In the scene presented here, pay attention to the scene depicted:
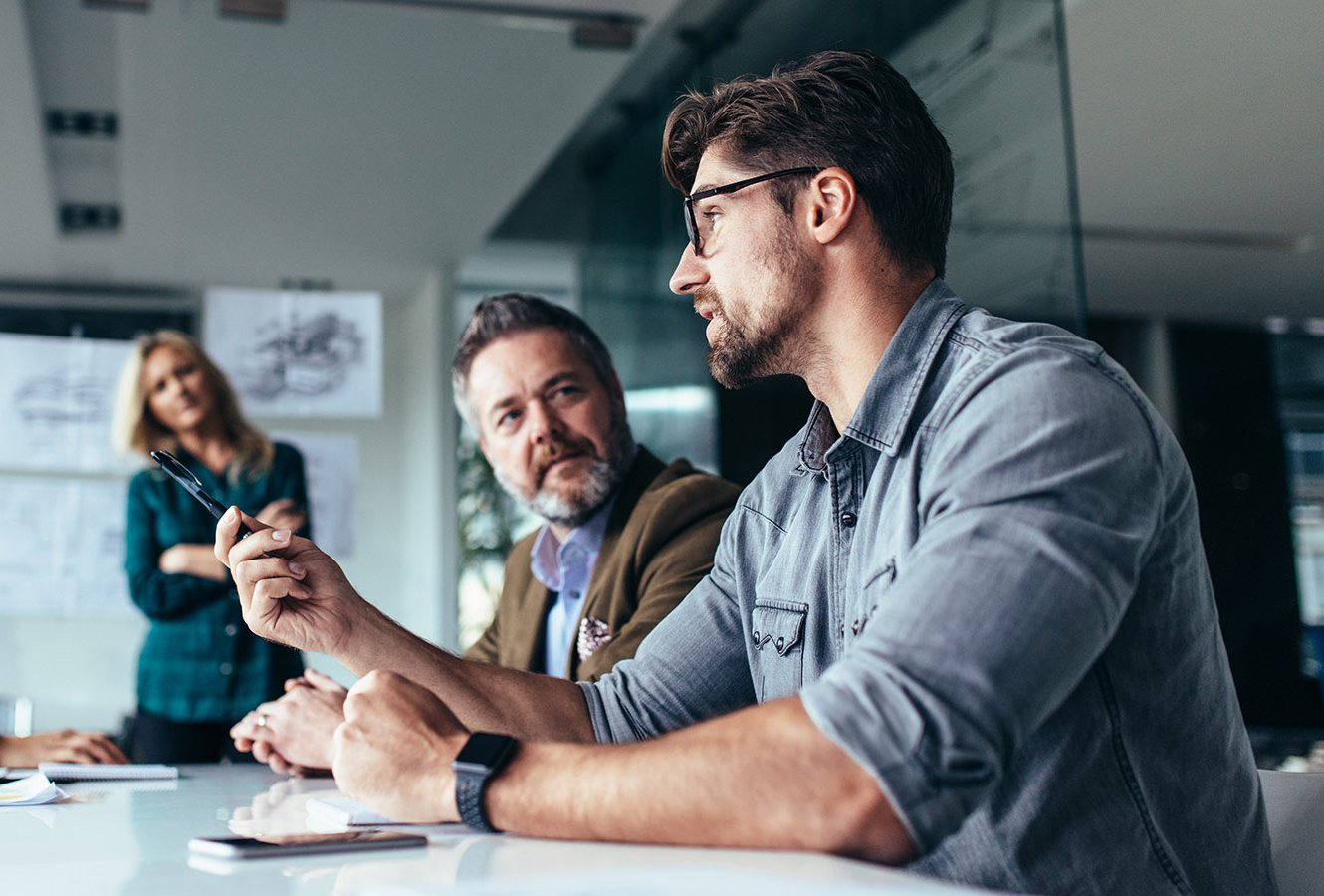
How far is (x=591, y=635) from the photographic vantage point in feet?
6.47

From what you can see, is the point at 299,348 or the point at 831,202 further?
the point at 299,348

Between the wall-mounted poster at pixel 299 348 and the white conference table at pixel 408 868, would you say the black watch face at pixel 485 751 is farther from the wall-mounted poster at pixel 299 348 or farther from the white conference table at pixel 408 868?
the wall-mounted poster at pixel 299 348

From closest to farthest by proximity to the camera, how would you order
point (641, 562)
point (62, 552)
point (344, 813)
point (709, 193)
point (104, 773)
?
point (344, 813)
point (709, 193)
point (104, 773)
point (641, 562)
point (62, 552)

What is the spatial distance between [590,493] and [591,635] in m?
Result: 0.33

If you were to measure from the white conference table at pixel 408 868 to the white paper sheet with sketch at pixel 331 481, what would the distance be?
8.55ft

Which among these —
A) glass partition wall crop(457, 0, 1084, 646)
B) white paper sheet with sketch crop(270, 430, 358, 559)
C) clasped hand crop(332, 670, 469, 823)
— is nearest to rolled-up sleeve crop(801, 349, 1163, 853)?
clasped hand crop(332, 670, 469, 823)

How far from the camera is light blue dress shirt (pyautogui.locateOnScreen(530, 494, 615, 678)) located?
7.18ft

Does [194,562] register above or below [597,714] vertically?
above

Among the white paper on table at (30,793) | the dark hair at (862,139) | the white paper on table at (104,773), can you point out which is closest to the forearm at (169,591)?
the white paper on table at (104,773)

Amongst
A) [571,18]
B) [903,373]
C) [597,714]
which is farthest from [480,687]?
[571,18]

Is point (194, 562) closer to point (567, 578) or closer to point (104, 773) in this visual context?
point (567, 578)

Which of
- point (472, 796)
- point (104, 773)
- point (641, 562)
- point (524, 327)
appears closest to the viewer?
point (472, 796)

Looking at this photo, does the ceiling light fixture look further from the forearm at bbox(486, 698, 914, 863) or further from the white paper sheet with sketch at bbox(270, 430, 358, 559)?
the forearm at bbox(486, 698, 914, 863)

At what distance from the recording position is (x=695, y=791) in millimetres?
879
